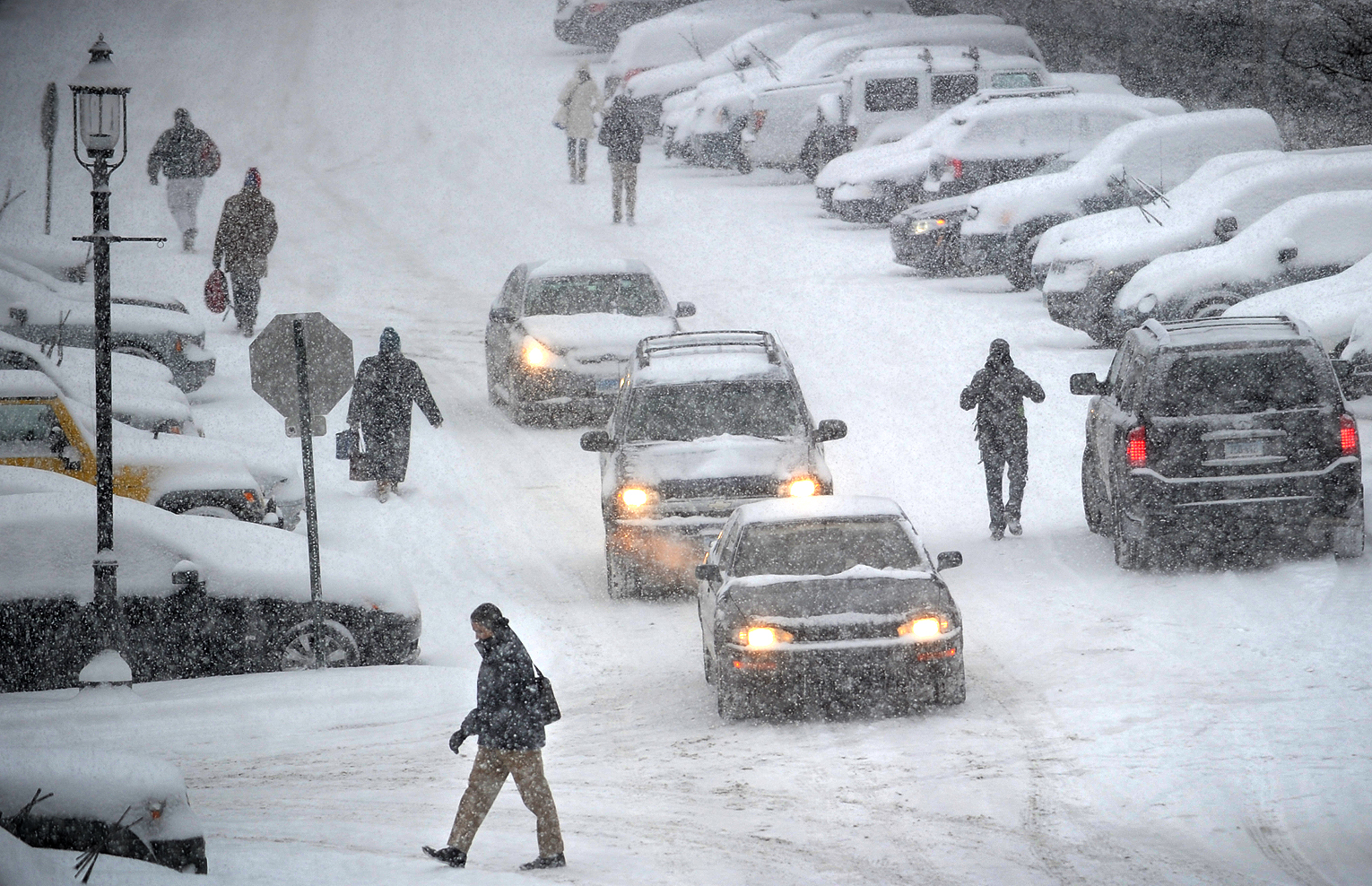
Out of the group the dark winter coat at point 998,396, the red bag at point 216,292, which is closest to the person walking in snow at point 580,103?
the red bag at point 216,292

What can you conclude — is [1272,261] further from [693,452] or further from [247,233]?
[247,233]

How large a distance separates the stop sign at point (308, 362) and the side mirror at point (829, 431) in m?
3.55

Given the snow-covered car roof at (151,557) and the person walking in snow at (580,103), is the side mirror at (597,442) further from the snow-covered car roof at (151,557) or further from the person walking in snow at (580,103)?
the person walking in snow at (580,103)

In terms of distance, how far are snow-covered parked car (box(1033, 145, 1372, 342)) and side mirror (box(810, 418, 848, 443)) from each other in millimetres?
7041

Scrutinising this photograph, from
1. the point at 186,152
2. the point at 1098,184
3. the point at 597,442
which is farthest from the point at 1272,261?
the point at 186,152

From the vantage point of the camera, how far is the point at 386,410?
55.2 feet

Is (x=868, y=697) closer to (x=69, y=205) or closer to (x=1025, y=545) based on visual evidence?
(x=1025, y=545)


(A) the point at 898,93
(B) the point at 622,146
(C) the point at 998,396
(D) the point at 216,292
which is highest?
(A) the point at 898,93

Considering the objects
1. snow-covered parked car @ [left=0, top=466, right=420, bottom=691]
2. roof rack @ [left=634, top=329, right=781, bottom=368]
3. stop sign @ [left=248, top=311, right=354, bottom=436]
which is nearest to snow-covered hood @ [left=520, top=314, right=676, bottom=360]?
roof rack @ [left=634, top=329, right=781, bottom=368]

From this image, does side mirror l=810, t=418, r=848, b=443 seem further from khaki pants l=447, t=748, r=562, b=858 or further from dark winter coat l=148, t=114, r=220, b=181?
dark winter coat l=148, t=114, r=220, b=181

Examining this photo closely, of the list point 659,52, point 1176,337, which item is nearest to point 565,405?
point 1176,337

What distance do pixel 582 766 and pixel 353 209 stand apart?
24.0 meters

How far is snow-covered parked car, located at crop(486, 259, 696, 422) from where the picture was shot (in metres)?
18.6

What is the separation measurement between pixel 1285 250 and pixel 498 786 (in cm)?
1357
